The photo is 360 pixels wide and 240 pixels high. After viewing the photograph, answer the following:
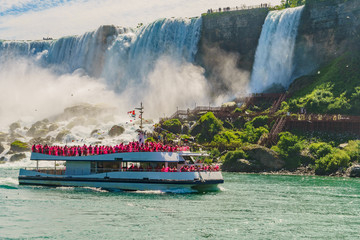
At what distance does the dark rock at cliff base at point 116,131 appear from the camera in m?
81.0

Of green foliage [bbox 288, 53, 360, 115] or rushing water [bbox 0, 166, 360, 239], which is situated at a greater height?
green foliage [bbox 288, 53, 360, 115]

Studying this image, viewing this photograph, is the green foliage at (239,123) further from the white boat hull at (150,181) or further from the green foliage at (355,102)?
the white boat hull at (150,181)

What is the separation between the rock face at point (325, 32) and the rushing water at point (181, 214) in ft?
123

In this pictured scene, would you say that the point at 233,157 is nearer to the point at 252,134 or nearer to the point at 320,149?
the point at 252,134

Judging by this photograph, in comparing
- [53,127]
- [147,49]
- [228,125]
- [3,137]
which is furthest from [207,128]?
[3,137]

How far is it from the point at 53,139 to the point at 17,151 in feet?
21.1

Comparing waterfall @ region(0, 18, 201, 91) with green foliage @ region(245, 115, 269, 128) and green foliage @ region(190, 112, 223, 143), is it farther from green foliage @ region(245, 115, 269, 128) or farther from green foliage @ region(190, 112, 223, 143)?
green foliage @ region(245, 115, 269, 128)

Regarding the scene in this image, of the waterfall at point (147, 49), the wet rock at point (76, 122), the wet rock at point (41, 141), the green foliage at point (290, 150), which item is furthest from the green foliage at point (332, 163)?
the wet rock at point (76, 122)

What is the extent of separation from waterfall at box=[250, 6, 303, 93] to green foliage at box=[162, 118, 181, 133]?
49.9ft

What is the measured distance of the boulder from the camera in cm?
8062

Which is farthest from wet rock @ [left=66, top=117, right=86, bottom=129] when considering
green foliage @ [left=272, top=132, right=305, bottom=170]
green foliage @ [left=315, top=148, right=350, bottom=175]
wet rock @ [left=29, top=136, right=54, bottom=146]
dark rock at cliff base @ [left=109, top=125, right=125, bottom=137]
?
green foliage @ [left=315, top=148, right=350, bottom=175]

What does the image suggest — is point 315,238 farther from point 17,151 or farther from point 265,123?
point 17,151

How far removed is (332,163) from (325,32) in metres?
28.0

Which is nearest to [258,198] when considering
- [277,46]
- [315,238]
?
[315,238]
